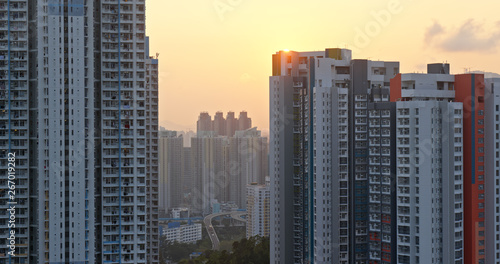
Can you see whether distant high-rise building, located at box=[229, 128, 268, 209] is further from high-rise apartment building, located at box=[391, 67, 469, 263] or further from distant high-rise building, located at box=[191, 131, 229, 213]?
high-rise apartment building, located at box=[391, 67, 469, 263]

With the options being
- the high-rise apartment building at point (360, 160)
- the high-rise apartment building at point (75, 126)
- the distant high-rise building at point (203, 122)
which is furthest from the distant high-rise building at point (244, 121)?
the high-rise apartment building at point (75, 126)

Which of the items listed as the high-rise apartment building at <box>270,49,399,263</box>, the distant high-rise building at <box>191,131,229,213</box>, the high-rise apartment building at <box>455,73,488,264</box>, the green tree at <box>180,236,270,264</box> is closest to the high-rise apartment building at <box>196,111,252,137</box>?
the distant high-rise building at <box>191,131,229,213</box>

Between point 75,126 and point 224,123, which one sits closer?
point 75,126

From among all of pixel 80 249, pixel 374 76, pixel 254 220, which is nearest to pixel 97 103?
pixel 80 249

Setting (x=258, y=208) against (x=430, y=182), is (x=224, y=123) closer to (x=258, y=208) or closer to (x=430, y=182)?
→ (x=258, y=208)

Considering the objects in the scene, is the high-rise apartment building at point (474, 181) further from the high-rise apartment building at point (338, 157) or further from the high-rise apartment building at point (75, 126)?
the high-rise apartment building at point (75, 126)

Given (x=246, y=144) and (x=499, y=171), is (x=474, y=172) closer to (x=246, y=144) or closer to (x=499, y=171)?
(x=499, y=171)

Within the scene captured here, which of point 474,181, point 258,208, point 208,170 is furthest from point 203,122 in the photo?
point 474,181
